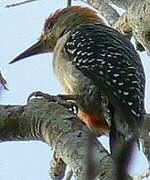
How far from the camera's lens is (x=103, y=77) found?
3230mm

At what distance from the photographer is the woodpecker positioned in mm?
2855

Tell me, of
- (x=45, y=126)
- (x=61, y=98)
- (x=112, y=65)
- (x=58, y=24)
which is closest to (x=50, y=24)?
(x=58, y=24)

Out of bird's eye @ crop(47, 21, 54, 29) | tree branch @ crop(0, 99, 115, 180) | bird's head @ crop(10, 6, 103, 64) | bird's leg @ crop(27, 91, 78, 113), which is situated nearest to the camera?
tree branch @ crop(0, 99, 115, 180)

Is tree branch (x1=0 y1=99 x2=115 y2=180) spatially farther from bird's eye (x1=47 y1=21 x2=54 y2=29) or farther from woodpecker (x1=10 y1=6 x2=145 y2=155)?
bird's eye (x1=47 y1=21 x2=54 y2=29)

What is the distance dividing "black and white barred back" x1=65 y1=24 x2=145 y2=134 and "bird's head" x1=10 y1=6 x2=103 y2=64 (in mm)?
480

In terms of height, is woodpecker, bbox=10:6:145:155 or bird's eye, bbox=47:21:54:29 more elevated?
woodpecker, bbox=10:6:145:155

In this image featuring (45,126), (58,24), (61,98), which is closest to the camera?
(45,126)

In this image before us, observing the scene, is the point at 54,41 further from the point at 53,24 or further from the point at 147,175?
the point at 147,175

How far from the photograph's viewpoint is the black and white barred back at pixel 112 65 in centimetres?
291

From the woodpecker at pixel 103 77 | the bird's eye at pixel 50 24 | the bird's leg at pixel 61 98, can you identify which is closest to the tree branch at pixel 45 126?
the bird's leg at pixel 61 98

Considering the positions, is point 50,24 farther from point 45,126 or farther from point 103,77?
point 45,126

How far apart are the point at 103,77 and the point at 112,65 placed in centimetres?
13

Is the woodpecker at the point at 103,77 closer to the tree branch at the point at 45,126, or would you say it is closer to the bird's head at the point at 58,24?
the bird's head at the point at 58,24

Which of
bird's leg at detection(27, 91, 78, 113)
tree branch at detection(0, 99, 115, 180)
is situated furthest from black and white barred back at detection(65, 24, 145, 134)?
tree branch at detection(0, 99, 115, 180)
